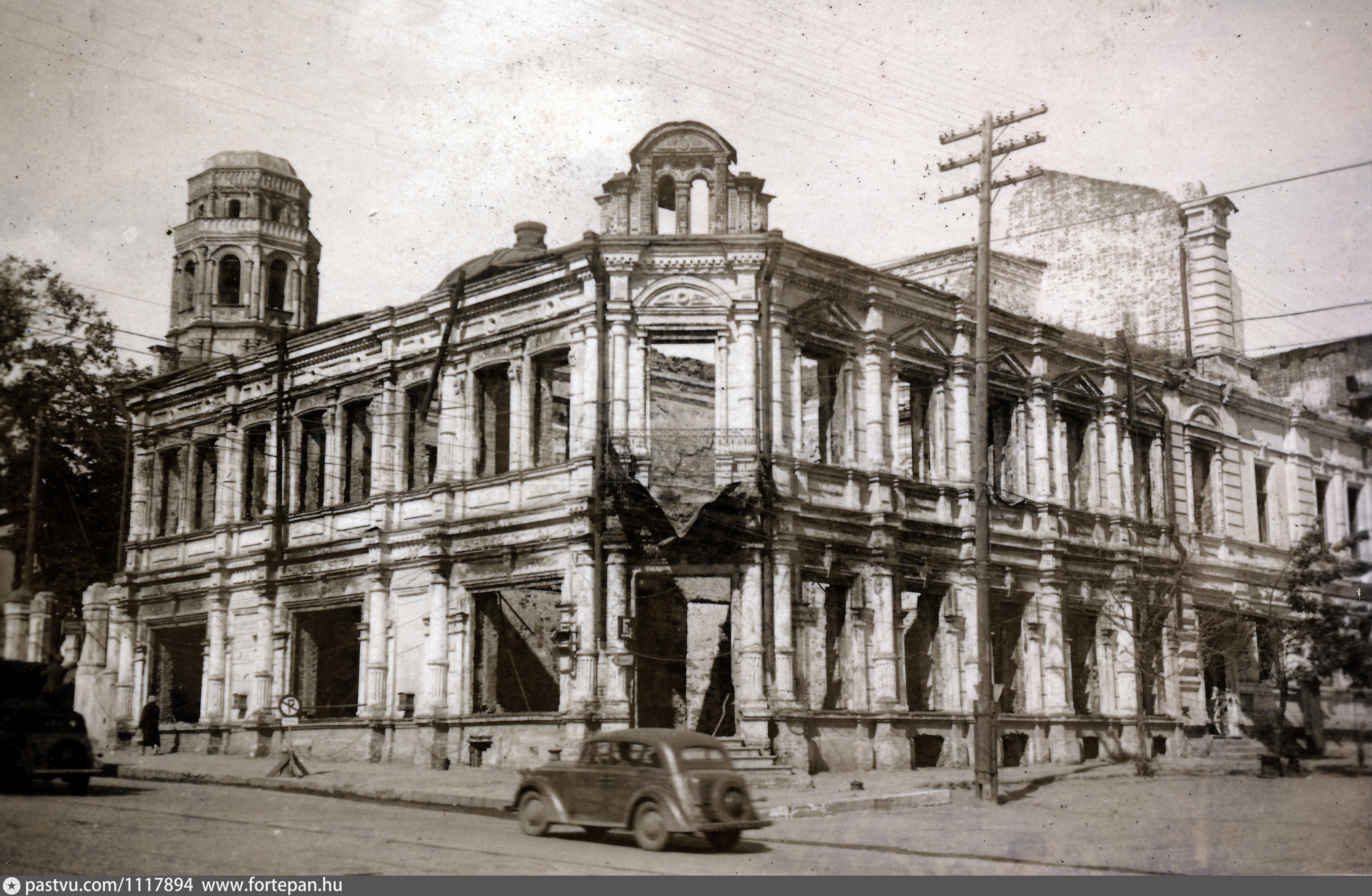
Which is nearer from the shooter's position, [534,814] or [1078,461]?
[534,814]

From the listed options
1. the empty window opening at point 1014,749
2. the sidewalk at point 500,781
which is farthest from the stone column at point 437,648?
the empty window opening at point 1014,749

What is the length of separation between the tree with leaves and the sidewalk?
5.14 metres

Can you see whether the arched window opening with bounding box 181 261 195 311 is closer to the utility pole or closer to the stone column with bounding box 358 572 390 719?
the stone column with bounding box 358 572 390 719

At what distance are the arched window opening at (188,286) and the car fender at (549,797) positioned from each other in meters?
22.1

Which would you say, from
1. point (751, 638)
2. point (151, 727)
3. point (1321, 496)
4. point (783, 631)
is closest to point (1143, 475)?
point (1321, 496)

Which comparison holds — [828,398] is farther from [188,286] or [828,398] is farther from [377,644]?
[188,286]

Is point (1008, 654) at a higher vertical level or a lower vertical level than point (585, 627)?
lower

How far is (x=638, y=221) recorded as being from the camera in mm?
24000

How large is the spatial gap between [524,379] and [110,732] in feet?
46.8

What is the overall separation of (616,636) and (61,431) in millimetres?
12992

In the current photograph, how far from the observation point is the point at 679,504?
73.6ft

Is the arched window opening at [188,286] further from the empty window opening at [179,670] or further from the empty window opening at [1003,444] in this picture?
the empty window opening at [1003,444]

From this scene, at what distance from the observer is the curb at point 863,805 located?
17328mm

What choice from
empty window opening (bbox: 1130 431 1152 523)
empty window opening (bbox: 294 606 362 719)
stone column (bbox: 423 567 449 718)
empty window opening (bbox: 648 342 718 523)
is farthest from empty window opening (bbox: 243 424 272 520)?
empty window opening (bbox: 1130 431 1152 523)
